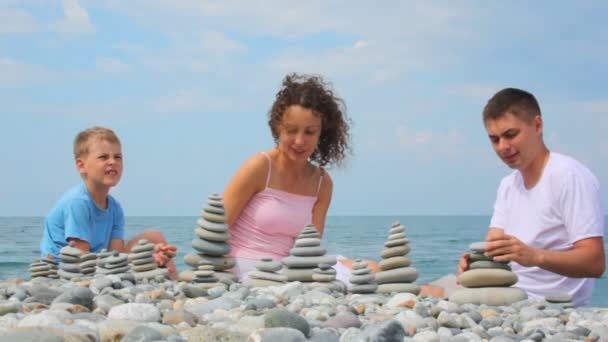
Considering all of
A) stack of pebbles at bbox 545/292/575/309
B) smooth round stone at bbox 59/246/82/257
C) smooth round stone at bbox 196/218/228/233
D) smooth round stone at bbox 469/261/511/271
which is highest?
smooth round stone at bbox 196/218/228/233

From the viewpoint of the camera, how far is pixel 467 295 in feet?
17.9

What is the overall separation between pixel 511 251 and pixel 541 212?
0.61m

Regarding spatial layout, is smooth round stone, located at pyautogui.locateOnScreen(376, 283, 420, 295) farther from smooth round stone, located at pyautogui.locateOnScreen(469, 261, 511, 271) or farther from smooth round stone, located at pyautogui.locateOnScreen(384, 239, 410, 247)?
smooth round stone, located at pyautogui.locateOnScreen(469, 261, 511, 271)

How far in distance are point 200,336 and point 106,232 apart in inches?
181

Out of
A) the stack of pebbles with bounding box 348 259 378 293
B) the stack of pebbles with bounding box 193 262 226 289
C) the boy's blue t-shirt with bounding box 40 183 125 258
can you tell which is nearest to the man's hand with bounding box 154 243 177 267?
the stack of pebbles with bounding box 193 262 226 289

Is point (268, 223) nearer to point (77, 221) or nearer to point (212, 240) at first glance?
point (212, 240)

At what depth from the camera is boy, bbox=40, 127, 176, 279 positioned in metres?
7.29

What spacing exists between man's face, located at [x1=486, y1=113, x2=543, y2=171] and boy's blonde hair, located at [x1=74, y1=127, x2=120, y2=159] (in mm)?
3745

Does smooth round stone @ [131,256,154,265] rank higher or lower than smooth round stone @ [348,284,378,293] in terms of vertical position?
higher

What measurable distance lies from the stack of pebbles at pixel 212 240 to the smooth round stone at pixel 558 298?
2379 millimetres

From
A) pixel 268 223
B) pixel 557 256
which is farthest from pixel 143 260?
pixel 557 256

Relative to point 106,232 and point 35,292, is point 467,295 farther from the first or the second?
point 106,232

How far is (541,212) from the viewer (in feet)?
19.5

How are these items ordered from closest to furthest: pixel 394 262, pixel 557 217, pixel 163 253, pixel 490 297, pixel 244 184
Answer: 1. pixel 490 297
2. pixel 394 262
3. pixel 557 217
4. pixel 163 253
5. pixel 244 184
